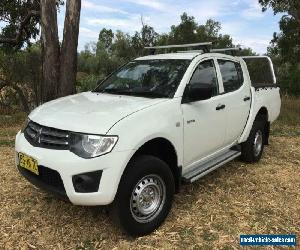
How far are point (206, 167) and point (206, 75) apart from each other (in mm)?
1208

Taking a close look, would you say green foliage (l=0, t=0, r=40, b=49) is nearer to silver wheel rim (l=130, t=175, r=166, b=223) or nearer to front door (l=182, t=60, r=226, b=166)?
front door (l=182, t=60, r=226, b=166)

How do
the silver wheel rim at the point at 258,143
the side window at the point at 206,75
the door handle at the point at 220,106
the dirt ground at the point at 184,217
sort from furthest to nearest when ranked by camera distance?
1. the silver wheel rim at the point at 258,143
2. the door handle at the point at 220,106
3. the side window at the point at 206,75
4. the dirt ground at the point at 184,217

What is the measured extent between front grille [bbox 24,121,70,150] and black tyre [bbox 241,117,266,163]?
11.7ft

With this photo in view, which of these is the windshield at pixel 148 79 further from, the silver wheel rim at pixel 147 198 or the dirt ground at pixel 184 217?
the dirt ground at pixel 184 217

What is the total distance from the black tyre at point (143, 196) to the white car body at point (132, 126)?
15 cm

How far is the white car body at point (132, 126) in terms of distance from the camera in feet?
12.0

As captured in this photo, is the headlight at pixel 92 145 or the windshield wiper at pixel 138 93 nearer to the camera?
the headlight at pixel 92 145

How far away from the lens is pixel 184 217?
4.64 m

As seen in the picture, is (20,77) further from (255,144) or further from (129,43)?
(129,43)

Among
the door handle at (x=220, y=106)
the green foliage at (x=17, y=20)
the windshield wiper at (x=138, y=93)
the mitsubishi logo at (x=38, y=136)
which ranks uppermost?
the green foliage at (x=17, y=20)

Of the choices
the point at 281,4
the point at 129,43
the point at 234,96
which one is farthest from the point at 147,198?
the point at 129,43

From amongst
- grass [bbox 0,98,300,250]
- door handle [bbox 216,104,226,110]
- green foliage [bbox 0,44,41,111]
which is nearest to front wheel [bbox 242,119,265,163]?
grass [bbox 0,98,300,250]

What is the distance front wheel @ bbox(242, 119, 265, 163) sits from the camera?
21.2ft

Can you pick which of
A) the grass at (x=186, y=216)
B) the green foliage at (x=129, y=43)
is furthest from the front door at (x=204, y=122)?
the green foliage at (x=129, y=43)
